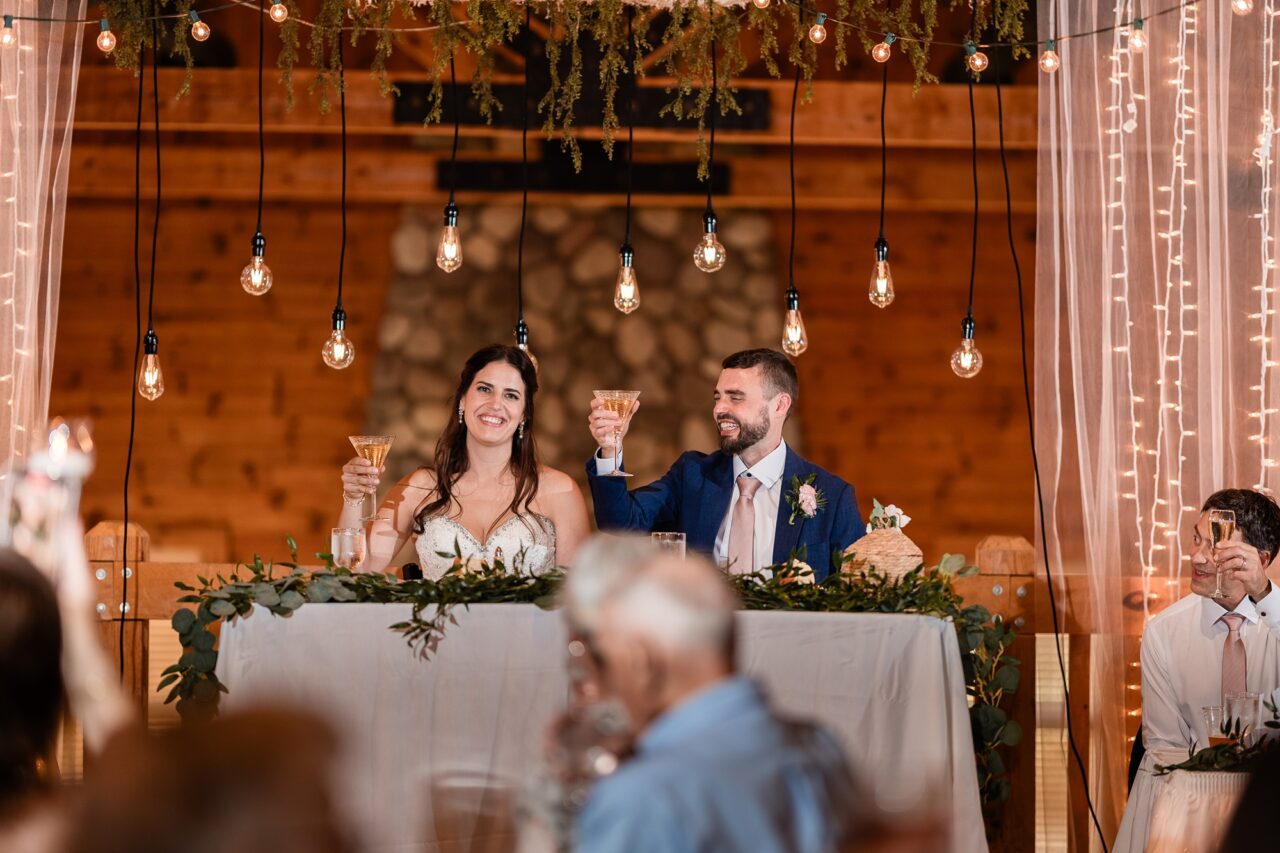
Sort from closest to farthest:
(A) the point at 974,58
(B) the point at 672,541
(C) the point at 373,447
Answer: (B) the point at 672,541, (C) the point at 373,447, (A) the point at 974,58

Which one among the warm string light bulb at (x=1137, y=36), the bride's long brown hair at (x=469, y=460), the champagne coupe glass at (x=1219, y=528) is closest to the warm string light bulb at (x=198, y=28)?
the bride's long brown hair at (x=469, y=460)

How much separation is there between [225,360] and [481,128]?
189 centimetres

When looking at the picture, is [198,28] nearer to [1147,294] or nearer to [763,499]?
[763,499]

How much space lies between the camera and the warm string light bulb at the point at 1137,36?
4.62m

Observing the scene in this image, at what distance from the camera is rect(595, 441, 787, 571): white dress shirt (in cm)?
494

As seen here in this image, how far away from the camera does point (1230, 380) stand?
15.2 ft

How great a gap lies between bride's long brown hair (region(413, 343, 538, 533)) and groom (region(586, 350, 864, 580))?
36cm

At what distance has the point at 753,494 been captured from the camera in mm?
5004

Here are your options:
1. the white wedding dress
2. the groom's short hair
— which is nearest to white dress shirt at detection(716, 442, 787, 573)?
the groom's short hair

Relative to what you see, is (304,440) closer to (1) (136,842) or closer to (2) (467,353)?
(2) (467,353)

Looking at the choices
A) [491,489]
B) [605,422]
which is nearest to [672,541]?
[605,422]

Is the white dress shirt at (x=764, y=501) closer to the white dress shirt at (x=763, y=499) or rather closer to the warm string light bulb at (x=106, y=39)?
the white dress shirt at (x=763, y=499)

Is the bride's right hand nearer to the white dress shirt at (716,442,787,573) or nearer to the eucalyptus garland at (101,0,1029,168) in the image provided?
the white dress shirt at (716,442,787,573)

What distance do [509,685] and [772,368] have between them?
1.82 metres
